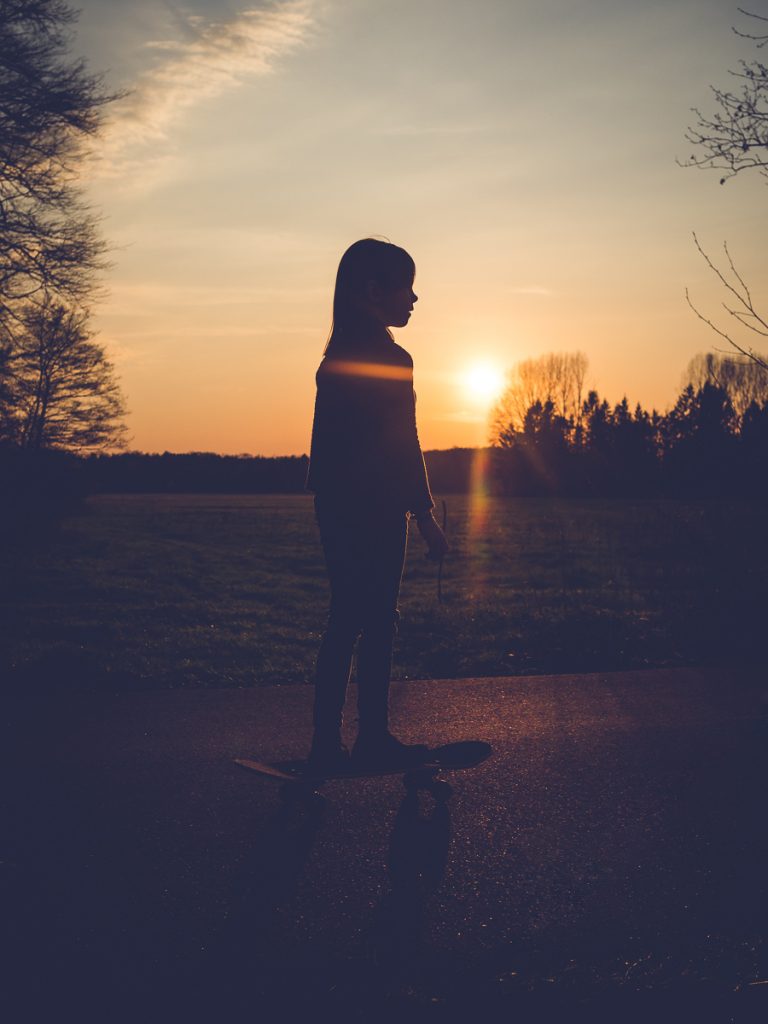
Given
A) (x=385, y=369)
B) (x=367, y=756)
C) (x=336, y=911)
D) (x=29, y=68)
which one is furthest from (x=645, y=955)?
(x=29, y=68)

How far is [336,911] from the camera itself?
100 inches

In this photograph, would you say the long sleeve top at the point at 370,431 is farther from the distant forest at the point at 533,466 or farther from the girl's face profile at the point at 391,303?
the distant forest at the point at 533,466

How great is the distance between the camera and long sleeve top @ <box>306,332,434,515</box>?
133 inches

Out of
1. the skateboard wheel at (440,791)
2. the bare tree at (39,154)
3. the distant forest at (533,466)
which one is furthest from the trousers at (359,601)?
the distant forest at (533,466)

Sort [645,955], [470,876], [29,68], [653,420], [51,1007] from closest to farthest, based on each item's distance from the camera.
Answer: [51,1007]
[645,955]
[470,876]
[29,68]
[653,420]

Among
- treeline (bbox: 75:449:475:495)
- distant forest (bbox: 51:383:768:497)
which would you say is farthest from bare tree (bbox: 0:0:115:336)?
treeline (bbox: 75:449:475:495)

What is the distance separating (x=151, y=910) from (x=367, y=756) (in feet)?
3.67

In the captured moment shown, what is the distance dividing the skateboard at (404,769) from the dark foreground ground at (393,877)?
106 millimetres

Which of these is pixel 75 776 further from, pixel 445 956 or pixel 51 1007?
pixel 445 956

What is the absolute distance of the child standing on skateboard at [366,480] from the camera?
3.39 metres

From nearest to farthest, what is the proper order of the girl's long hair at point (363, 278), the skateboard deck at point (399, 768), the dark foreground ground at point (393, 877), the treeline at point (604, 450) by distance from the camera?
the dark foreground ground at point (393, 877)
the skateboard deck at point (399, 768)
the girl's long hair at point (363, 278)
the treeline at point (604, 450)

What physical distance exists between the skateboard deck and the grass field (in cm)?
244

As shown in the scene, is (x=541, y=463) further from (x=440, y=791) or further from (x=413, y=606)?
(x=440, y=791)

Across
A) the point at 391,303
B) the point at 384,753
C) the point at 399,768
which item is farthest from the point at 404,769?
the point at 391,303
